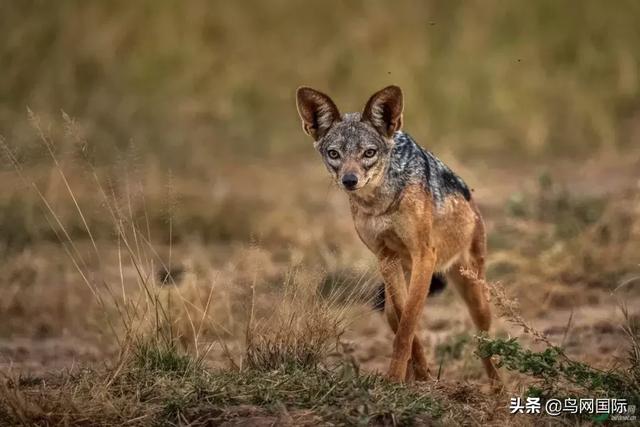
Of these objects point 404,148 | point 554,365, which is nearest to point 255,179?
point 404,148

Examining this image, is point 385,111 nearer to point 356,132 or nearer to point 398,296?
point 356,132

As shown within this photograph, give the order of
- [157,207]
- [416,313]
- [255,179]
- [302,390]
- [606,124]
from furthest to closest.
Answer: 1. [606,124]
2. [255,179]
3. [157,207]
4. [416,313]
5. [302,390]

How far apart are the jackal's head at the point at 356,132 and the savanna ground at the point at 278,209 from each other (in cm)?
58

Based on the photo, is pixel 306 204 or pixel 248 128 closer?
pixel 306 204

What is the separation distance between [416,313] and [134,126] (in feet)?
26.0

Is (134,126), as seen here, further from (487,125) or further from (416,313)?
(416,313)

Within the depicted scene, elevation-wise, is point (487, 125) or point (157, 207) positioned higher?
point (487, 125)

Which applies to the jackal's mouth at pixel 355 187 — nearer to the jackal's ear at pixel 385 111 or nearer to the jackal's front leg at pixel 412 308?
the jackal's ear at pixel 385 111

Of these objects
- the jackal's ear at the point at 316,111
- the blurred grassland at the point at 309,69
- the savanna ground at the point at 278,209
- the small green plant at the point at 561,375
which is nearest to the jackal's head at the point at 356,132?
→ the jackal's ear at the point at 316,111

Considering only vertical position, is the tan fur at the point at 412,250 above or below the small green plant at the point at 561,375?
above

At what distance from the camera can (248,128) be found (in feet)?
51.4

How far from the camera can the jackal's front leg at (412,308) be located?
7430 mm

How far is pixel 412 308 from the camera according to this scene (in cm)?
752

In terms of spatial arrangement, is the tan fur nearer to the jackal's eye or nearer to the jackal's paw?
the jackal's paw
